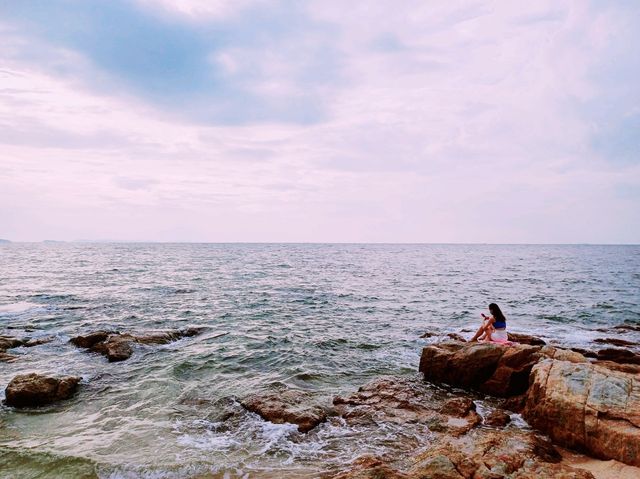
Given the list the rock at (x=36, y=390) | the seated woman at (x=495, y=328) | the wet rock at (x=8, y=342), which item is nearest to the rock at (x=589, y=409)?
the seated woman at (x=495, y=328)

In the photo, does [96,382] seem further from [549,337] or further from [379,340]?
[549,337]

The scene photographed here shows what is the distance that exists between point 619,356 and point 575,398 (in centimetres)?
891

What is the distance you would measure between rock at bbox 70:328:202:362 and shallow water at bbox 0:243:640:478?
0.49 m

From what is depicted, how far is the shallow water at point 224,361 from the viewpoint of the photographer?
8586mm

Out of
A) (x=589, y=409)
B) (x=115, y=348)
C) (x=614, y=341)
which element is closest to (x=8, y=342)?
(x=115, y=348)

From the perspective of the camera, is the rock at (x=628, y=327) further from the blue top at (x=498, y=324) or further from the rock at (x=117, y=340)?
the rock at (x=117, y=340)

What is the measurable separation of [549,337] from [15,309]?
31219 millimetres

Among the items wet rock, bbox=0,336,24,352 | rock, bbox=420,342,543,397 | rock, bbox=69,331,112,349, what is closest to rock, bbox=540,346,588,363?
rock, bbox=420,342,543,397

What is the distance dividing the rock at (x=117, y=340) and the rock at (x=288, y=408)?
7.19 metres

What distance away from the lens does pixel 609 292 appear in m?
35.6

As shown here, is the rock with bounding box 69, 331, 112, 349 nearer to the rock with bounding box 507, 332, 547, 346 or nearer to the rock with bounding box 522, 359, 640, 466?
the rock with bounding box 522, 359, 640, 466

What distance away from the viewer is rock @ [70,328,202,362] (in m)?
15.6

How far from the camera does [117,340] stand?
16469mm

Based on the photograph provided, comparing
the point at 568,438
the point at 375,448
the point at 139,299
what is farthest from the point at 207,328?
the point at 568,438
